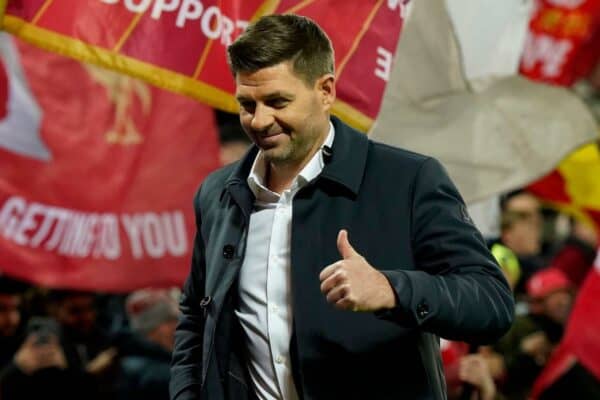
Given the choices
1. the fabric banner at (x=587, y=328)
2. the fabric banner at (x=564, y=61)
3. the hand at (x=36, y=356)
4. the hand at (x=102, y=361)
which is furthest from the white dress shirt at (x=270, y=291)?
the fabric banner at (x=564, y=61)

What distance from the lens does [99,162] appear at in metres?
8.52

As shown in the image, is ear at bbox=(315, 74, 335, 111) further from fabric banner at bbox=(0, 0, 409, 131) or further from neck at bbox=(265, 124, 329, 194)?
fabric banner at bbox=(0, 0, 409, 131)

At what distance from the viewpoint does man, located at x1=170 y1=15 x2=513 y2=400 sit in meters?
3.92

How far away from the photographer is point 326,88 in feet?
13.5

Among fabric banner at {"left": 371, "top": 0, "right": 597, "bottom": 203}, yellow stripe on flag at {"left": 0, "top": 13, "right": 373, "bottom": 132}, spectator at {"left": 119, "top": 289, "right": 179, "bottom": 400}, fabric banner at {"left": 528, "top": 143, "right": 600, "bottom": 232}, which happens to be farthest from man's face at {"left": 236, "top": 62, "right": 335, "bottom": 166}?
fabric banner at {"left": 528, "top": 143, "right": 600, "bottom": 232}

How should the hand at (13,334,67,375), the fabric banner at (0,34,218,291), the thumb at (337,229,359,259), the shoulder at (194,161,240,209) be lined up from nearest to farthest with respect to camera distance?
the thumb at (337,229,359,259) → the shoulder at (194,161,240,209) → the hand at (13,334,67,375) → the fabric banner at (0,34,218,291)

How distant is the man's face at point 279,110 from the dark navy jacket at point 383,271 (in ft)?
0.38

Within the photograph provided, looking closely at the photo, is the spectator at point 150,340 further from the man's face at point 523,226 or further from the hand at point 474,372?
the man's face at point 523,226

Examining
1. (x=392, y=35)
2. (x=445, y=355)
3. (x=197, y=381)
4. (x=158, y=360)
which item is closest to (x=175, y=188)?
(x=158, y=360)

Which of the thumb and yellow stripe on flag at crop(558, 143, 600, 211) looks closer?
the thumb

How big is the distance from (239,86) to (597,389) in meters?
5.22

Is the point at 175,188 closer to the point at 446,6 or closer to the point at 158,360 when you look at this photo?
the point at 158,360

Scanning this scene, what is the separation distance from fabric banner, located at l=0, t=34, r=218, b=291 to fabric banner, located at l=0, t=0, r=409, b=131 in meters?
3.04

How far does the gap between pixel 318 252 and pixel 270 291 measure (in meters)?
0.18
